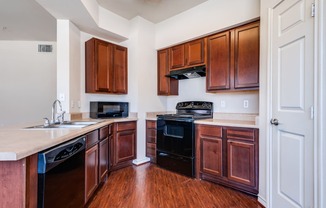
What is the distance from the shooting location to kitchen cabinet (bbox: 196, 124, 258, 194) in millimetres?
2053

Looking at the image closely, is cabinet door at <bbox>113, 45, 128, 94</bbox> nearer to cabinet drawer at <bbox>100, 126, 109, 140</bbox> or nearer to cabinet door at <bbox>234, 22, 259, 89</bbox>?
cabinet drawer at <bbox>100, 126, 109, 140</bbox>

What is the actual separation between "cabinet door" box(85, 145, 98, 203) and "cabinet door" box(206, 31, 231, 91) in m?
1.89

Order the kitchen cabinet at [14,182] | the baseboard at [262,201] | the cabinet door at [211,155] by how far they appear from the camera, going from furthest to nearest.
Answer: the cabinet door at [211,155]
the baseboard at [262,201]
the kitchen cabinet at [14,182]

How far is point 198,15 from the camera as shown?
2.88 meters

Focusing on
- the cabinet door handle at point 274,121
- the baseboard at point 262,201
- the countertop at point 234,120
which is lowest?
the baseboard at point 262,201

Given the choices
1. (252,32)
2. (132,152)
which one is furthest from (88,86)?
(252,32)

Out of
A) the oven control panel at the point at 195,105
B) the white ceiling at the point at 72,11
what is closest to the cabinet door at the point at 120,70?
the white ceiling at the point at 72,11

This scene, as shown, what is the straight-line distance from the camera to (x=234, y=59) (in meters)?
2.46

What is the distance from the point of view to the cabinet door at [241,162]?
6.72 feet

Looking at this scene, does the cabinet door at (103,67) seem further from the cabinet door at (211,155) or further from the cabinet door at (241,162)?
the cabinet door at (241,162)

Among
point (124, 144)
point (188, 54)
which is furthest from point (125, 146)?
point (188, 54)

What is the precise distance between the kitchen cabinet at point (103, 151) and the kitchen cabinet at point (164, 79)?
1.43 m

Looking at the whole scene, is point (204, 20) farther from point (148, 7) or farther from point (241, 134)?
point (241, 134)

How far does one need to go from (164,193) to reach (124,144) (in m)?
1.15
